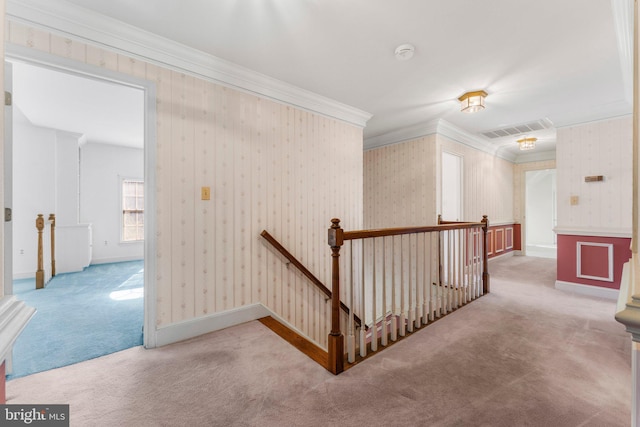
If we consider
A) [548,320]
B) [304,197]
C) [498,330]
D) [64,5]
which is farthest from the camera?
[304,197]

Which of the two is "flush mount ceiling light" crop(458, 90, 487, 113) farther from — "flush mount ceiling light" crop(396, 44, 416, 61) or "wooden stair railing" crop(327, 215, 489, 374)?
"wooden stair railing" crop(327, 215, 489, 374)

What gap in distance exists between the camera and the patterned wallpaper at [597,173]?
354 centimetres

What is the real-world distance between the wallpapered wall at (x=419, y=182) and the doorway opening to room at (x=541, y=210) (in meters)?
4.29

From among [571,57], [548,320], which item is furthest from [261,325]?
[571,57]

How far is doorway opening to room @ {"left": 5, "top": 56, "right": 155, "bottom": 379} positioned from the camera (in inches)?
89.7

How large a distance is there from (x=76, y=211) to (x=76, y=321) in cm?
338

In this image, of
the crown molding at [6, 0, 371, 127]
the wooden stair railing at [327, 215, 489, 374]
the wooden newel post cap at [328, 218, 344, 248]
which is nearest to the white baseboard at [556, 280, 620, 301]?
the wooden stair railing at [327, 215, 489, 374]

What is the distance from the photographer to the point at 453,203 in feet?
16.6

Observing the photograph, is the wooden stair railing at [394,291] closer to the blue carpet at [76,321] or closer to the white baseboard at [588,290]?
the white baseboard at [588,290]

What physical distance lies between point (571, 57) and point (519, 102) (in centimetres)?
107

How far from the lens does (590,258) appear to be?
3.73 metres

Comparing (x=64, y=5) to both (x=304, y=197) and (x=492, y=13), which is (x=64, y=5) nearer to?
(x=304, y=197)

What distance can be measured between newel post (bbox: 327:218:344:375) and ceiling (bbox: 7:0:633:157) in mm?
1581

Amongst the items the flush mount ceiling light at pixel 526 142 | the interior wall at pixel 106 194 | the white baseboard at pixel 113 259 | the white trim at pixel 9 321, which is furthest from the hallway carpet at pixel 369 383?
the interior wall at pixel 106 194
